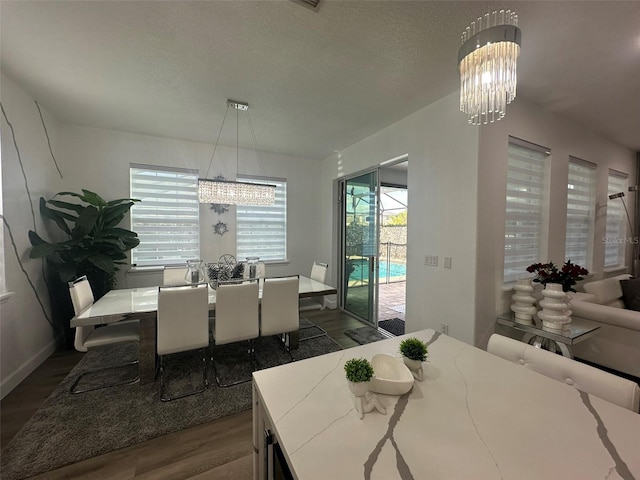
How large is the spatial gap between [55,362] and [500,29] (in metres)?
4.44

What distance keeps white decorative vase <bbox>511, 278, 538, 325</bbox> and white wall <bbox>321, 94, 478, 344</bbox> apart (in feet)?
1.64

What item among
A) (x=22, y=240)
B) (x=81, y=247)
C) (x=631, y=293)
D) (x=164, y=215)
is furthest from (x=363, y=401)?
(x=631, y=293)

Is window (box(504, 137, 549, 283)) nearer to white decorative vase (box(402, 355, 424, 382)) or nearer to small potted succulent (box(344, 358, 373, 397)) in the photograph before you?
white decorative vase (box(402, 355, 424, 382))

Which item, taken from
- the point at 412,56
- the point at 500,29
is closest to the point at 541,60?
the point at 412,56

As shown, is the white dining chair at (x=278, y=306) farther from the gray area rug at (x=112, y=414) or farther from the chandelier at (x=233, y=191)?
the chandelier at (x=233, y=191)

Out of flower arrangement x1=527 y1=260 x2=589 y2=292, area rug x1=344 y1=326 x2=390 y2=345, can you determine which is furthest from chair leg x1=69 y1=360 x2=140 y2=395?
flower arrangement x1=527 y1=260 x2=589 y2=292

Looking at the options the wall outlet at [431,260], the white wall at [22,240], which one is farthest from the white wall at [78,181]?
the wall outlet at [431,260]

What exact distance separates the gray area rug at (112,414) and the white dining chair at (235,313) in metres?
0.22

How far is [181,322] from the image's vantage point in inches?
84.4

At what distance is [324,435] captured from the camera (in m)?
0.77

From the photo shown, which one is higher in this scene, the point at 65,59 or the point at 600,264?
the point at 65,59

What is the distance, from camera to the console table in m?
2.11

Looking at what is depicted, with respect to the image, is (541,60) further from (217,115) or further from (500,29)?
(217,115)

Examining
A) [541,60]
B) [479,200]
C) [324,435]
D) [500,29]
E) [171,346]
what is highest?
[541,60]
